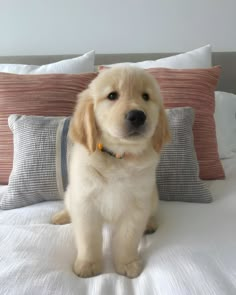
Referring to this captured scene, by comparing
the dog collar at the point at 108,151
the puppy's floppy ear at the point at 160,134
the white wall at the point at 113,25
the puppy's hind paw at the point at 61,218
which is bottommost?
the puppy's hind paw at the point at 61,218

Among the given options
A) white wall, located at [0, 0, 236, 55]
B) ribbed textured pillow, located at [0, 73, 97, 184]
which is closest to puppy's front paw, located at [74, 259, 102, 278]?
ribbed textured pillow, located at [0, 73, 97, 184]

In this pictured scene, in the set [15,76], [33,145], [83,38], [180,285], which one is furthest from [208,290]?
[83,38]

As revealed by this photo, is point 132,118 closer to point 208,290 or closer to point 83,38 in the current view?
point 208,290

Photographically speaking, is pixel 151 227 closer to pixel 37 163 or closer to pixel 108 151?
pixel 108 151

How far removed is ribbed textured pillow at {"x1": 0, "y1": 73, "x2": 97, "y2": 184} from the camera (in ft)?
4.83

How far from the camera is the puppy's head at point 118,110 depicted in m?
0.93

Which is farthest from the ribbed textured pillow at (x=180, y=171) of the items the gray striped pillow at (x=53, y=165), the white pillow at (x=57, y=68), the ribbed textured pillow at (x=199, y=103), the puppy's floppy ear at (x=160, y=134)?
the white pillow at (x=57, y=68)

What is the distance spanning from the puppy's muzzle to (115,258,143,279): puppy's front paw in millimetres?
372

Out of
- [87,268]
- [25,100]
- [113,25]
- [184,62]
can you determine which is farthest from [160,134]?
[113,25]

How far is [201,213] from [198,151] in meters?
0.36

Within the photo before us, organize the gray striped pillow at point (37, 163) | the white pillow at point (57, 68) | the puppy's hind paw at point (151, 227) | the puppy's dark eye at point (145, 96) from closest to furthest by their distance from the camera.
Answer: the puppy's dark eye at point (145, 96) → the puppy's hind paw at point (151, 227) → the gray striped pillow at point (37, 163) → the white pillow at point (57, 68)

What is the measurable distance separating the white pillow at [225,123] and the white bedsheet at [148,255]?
0.55 m

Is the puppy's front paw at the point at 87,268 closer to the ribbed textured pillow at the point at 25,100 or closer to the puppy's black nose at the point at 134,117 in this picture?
the puppy's black nose at the point at 134,117

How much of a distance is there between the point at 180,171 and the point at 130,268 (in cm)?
53
